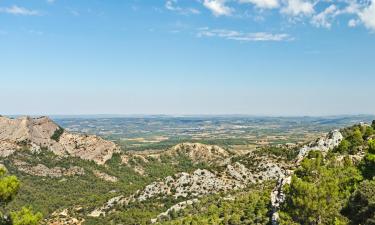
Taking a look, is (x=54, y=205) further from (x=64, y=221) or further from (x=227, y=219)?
(x=227, y=219)

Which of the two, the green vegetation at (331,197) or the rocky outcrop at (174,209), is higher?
the green vegetation at (331,197)

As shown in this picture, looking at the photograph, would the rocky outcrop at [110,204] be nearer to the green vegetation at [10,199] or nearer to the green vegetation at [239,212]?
the green vegetation at [239,212]

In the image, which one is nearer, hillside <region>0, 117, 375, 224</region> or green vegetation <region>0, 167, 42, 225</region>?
green vegetation <region>0, 167, 42, 225</region>

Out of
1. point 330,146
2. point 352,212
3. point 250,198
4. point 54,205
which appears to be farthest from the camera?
point 54,205

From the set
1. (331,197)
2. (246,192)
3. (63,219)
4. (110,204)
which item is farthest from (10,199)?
(110,204)

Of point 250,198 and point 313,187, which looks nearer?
point 313,187

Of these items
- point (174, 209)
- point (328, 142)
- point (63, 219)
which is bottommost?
point (63, 219)

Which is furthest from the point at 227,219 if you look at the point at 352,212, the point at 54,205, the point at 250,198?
the point at 54,205

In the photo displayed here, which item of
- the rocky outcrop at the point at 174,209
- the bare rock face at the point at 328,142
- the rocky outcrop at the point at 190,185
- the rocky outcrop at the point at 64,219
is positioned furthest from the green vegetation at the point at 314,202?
the rocky outcrop at the point at 64,219

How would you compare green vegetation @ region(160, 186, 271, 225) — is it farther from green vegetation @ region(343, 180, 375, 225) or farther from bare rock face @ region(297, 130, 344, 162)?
bare rock face @ region(297, 130, 344, 162)

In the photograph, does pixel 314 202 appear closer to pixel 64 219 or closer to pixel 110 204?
pixel 110 204

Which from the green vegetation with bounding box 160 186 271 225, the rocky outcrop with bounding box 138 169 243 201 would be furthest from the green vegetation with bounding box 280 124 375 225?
the rocky outcrop with bounding box 138 169 243 201
